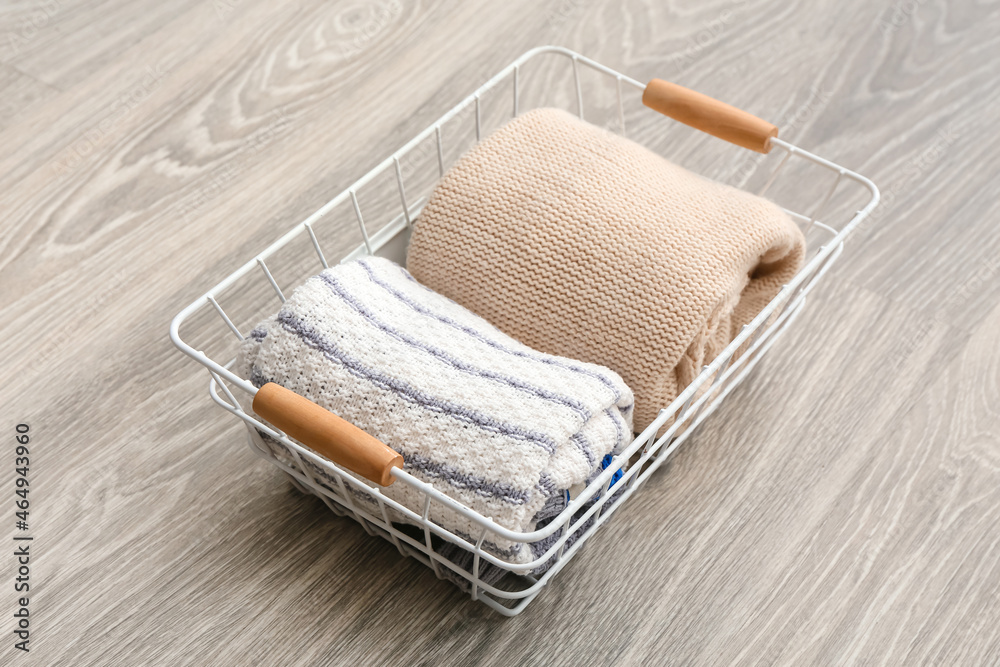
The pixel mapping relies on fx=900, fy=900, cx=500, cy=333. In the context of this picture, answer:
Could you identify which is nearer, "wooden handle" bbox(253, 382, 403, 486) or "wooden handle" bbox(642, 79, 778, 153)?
"wooden handle" bbox(253, 382, 403, 486)

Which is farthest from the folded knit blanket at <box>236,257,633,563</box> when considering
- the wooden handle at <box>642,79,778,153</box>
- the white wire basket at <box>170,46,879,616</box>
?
the wooden handle at <box>642,79,778,153</box>

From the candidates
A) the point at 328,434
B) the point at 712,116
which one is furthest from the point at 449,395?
the point at 712,116

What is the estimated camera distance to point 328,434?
1.73ft

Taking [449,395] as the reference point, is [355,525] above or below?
below

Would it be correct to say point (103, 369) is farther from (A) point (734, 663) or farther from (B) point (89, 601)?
(A) point (734, 663)

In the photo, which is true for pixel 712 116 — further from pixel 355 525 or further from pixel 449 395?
pixel 355 525

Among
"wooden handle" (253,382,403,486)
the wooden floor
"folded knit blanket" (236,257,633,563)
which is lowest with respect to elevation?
the wooden floor

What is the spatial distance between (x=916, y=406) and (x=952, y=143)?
0.37 m

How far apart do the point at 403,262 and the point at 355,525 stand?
23cm

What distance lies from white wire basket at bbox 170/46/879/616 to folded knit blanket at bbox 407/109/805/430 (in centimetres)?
4

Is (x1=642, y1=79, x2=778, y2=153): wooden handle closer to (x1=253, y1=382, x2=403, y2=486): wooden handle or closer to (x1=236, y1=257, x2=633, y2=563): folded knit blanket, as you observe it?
(x1=236, y1=257, x2=633, y2=563): folded knit blanket

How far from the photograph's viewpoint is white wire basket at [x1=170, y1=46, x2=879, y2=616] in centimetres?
58

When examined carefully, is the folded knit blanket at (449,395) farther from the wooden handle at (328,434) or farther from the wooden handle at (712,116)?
the wooden handle at (712,116)

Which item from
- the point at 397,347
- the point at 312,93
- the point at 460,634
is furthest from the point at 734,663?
the point at 312,93
